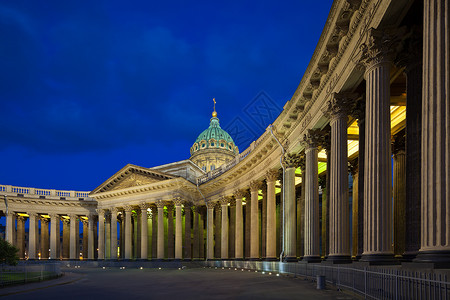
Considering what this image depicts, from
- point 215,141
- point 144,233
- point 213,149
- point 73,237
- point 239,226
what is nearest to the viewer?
point 239,226

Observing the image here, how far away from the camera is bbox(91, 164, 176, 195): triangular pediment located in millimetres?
56350

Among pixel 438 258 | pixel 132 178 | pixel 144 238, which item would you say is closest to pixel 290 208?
pixel 438 258

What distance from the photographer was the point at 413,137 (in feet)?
47.0

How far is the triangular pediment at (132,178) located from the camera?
2219 inches

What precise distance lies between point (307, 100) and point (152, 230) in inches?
1696

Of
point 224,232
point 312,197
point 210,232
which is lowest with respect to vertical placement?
point 210,232

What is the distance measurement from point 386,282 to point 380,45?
8274 mm

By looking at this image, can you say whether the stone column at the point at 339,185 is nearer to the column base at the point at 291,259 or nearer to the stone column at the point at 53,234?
the column base at the point at 291,259

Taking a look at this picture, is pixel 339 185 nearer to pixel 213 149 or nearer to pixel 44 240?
pixel 44 240

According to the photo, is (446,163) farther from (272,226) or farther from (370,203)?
(272,226)

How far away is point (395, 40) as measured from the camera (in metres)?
14.8

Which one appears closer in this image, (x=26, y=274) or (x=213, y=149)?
(x=26, y=274)

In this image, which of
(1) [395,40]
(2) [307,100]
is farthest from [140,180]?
(1) [395,40]

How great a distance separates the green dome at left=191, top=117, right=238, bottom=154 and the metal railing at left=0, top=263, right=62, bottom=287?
7387 centimetres
